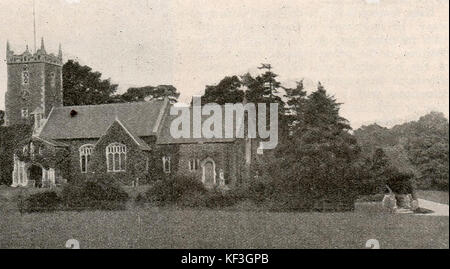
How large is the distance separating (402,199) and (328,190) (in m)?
1.07

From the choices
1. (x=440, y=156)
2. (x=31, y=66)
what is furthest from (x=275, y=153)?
(x=31, y=66)

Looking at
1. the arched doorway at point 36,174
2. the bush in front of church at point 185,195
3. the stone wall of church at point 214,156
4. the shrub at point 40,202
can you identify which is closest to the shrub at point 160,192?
the bush in front of church at point 185,195

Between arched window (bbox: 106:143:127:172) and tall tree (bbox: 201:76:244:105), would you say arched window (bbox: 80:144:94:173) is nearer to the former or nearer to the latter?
arched window (bbox: 106:143:127:172)

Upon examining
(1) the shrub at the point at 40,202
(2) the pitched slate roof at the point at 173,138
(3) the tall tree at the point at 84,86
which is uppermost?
(3) the tall tree at the point at 84,86

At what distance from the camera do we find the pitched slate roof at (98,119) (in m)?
9.80

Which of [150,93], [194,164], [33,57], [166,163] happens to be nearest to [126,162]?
[166,163]

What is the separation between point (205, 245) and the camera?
8312 millimetres

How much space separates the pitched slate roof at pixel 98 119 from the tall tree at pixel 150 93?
13cm

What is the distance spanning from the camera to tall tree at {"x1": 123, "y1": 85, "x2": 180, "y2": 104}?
29.7ft

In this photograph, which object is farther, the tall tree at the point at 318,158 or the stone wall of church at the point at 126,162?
the stone wall of church at the point at 126,162

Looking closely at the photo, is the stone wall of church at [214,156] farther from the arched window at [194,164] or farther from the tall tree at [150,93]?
the tall tree at [150,93]

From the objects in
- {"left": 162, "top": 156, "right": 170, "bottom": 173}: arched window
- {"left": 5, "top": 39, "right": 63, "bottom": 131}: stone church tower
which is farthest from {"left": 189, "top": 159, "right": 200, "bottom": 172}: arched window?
{"left": 5, "top": 39, "right": 63, "bottom": 131}: stone church tower
